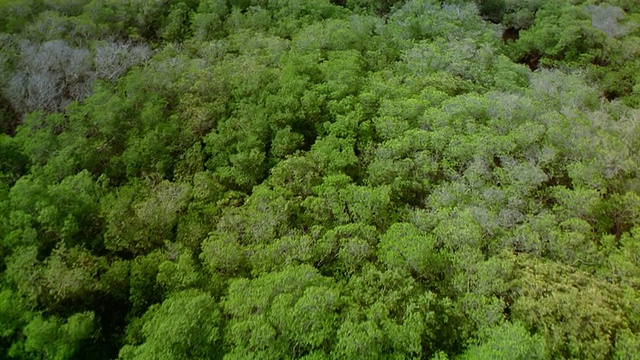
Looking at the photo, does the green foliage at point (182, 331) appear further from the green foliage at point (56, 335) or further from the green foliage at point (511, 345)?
the green foliage at point (511, 345)

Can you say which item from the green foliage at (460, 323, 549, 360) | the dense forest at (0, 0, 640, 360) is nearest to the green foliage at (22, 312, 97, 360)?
the dense forest at (0, 0, 640, 360)

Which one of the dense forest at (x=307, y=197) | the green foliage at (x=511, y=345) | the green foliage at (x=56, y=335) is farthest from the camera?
the green foliage at (x=56, y=335)

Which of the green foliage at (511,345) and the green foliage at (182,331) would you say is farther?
the green foliage at (182,331)

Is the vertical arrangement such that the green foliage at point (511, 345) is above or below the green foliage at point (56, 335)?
above

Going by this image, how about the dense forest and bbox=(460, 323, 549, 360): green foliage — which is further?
the dense forest

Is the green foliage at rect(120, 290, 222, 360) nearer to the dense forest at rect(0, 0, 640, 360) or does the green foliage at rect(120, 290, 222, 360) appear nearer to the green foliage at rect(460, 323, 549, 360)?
the dense forest at rect(0, 0, 640, 360)

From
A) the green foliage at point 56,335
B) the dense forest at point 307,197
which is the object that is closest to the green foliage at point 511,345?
the dense forest at point 307,197

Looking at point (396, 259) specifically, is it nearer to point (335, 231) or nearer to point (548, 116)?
point (335, 231)

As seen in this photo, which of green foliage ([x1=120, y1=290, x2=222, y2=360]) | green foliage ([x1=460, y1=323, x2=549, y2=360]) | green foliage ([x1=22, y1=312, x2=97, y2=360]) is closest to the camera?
green foliage ([x1=460, y1=323, x2=549, y2=360])
